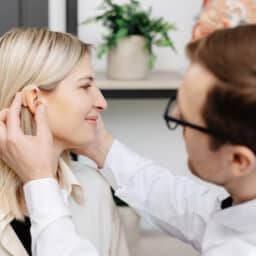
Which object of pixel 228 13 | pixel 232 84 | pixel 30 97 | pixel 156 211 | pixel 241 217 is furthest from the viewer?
pixel 228 13

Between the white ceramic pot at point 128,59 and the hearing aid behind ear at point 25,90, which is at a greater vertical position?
the hearing aid behind ear at point 25,90

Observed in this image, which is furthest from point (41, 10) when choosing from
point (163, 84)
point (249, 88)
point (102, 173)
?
point (249, 88)

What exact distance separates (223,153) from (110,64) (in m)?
1.13

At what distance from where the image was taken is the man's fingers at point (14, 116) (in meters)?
1.38

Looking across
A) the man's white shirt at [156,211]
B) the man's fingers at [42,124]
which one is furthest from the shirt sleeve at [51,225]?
the man's fingers at [42,124]

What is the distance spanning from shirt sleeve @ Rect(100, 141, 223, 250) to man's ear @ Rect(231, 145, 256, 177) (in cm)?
35

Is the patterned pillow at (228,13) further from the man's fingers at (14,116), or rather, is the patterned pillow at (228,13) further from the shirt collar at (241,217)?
the shirt collar at (241,217)

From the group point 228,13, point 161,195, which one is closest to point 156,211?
point 161,195

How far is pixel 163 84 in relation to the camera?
223cm

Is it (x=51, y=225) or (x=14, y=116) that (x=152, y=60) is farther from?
(x=51, y=225)

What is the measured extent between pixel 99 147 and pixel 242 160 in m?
0.60

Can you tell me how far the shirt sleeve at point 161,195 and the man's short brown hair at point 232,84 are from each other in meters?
0.42

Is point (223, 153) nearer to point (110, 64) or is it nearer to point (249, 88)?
point (249, 88)

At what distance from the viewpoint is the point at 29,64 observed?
157cm
